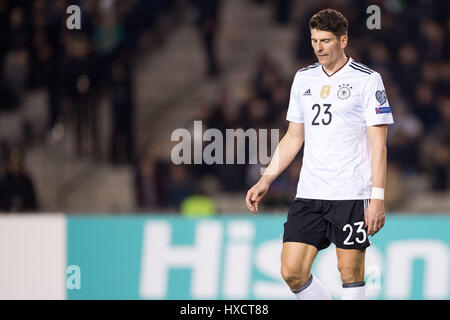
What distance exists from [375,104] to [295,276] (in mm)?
1041

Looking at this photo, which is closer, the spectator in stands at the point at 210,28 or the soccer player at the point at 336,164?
the soccer player at the point at 336,164

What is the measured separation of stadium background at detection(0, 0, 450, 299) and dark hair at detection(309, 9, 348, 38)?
287 centimetres

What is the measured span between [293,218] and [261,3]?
624 centimetres

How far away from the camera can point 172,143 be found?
9.70m

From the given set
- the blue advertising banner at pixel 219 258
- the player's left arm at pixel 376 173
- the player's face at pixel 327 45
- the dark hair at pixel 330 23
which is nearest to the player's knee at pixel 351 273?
the player's left arm at pixel 376 173

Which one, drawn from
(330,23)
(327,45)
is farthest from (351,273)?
(330,23)

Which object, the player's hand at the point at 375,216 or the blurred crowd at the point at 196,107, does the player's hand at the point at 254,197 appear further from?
the blurred crowd at the point at 196,107

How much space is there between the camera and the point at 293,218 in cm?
516

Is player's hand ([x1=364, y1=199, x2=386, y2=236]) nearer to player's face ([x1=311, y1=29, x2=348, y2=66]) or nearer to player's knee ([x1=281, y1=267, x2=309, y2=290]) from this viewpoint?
player's knee ([x1=281, y1=267, x2=309, y2=290])

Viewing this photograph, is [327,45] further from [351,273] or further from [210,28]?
[210,28]

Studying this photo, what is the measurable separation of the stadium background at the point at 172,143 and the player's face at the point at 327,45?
8.99 feet

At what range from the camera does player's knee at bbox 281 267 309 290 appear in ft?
16.7

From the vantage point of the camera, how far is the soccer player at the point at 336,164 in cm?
502

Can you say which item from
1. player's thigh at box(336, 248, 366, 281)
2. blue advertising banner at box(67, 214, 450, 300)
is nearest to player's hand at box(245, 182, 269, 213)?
player's thigh at box(336, 248, 366, 281)
